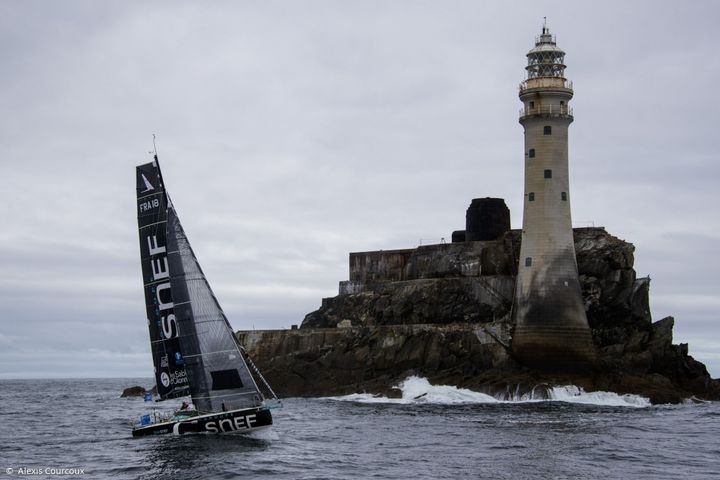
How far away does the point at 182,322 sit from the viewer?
35.9 m

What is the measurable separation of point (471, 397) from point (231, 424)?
21009 mm

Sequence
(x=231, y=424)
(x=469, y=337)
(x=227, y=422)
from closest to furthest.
→ (x=227, y=422) < (x=231, y=424) < (x=469, y=337)

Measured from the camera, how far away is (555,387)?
52.6 m

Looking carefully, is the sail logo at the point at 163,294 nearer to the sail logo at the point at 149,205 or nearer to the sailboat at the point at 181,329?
the sailboat at the point at 181,329

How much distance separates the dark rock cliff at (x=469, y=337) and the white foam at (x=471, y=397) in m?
0.51

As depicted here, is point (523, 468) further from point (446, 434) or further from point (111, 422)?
point (111, 422)

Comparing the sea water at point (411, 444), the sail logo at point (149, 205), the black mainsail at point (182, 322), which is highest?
the sail logo at point (149, 205)

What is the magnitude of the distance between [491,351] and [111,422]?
2156 centimetres

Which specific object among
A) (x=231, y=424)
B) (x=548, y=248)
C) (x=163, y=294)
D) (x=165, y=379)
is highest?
(x=548, y=248)

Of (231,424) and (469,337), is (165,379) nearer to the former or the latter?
(231,424)

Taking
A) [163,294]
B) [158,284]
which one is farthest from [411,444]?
[158,284]

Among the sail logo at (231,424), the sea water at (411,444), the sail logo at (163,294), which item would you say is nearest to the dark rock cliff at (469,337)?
the sea water at (411,444)

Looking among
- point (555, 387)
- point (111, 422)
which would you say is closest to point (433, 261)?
point (555, 387)

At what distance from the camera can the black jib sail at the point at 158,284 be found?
36.2 m
